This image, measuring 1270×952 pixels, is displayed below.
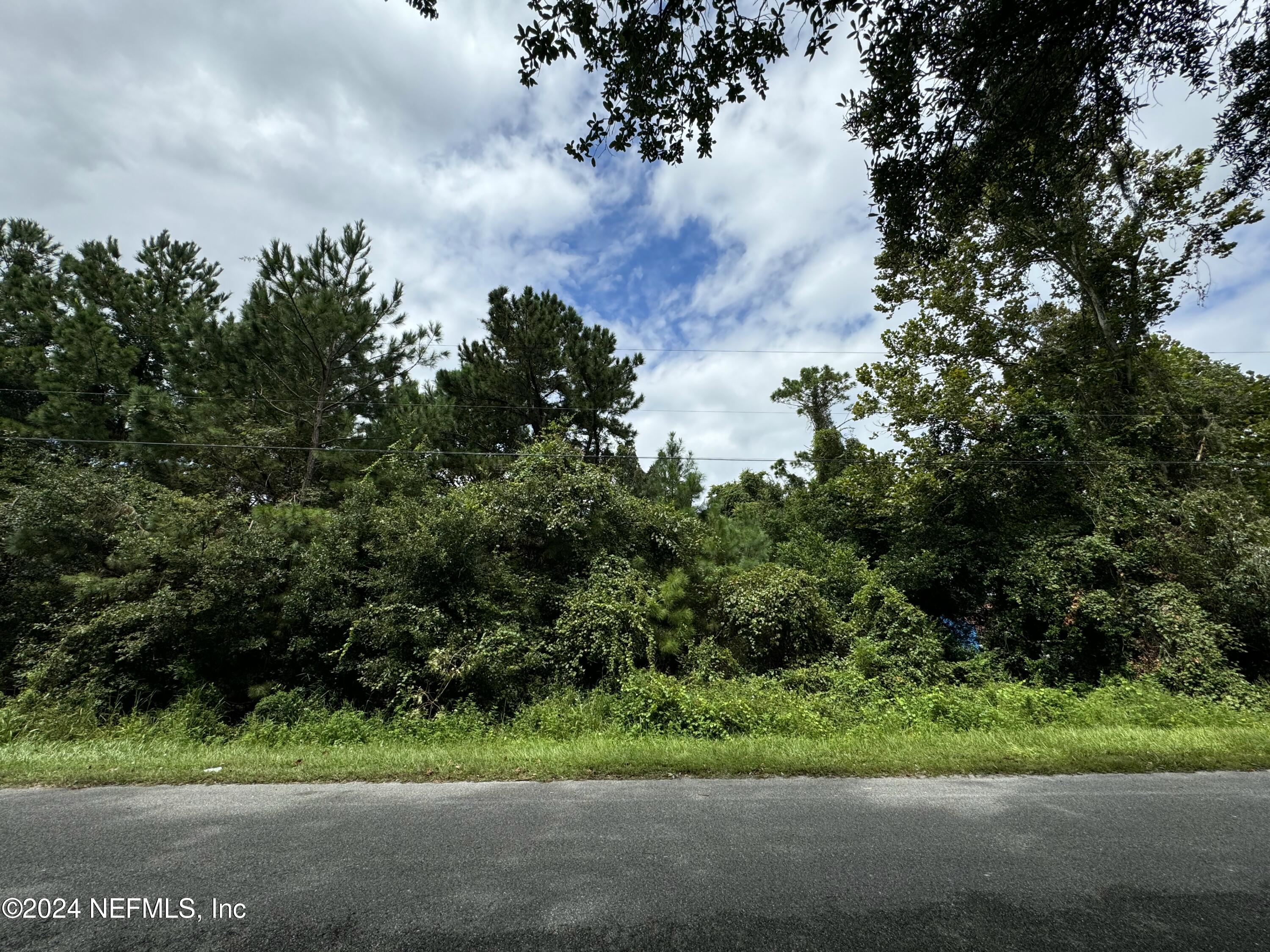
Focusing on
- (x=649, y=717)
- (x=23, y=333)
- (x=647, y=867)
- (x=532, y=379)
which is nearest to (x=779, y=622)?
(x=649, y=717)

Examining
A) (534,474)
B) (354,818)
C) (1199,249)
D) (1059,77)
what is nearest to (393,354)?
(534,474)

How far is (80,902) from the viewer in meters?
2.53

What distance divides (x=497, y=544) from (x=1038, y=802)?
9.73 m

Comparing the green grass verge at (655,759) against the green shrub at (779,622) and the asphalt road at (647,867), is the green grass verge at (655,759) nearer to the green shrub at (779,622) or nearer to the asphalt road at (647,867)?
the asphalt road at (647,867)

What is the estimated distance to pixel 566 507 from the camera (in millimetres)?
11336

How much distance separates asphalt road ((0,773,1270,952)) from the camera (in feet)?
7.38

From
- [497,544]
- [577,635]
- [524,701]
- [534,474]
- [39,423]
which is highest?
[39,423]

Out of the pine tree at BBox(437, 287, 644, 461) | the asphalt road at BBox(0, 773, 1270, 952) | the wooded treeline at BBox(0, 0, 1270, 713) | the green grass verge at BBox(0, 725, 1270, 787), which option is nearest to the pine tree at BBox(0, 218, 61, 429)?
the wooded treeline at BBox(0, 0, 1270, 713)

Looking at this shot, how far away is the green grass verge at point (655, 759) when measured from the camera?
15.8 ft

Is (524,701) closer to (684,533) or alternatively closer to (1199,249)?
(684,533)

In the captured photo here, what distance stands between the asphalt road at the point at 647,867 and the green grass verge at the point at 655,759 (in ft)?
1.62

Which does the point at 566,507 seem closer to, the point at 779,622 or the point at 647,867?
the point at 779,622

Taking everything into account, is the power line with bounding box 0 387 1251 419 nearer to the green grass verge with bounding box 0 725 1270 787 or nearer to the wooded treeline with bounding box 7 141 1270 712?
the wooded treeline with bounding box 7 141 1270 712

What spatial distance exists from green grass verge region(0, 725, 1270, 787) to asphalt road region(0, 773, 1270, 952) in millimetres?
495
